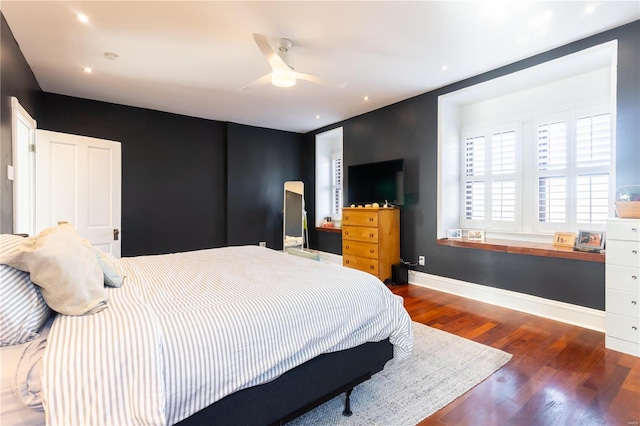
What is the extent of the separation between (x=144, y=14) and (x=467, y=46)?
275cm

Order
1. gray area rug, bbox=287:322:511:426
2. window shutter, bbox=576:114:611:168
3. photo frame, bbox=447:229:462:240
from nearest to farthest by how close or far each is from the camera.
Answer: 1. gray area rug, bbox=287:322:511:426
2. window shutter, bbox=576:114:611:168
3. photo frame, bbox=447:229:462:240

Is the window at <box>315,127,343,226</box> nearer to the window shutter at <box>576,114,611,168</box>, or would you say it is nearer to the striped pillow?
the window shutter at <box>576,114,611,168</box>

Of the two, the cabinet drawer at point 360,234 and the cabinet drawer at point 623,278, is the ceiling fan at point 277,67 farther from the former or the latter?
the cabinet drawer at point 623,278

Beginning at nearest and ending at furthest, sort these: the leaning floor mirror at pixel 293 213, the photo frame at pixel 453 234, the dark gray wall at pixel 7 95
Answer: the dark gray wall at pixel 7 95 → the photo frame at pixel 453 234 → the leaning floor mirror at pixel 293 213

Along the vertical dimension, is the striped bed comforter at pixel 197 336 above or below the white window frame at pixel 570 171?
below

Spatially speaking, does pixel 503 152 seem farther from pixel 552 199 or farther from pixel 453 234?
pixel 453 234

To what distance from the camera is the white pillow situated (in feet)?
3.61

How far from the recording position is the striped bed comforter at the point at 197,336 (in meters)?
0.94

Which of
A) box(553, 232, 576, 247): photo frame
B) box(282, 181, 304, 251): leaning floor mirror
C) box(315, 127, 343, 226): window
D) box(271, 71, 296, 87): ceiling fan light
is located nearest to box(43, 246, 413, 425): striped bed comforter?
box(271, 71, 296, 87): ceiling fan light

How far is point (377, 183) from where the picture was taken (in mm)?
4605

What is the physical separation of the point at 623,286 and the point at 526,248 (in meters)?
0.84

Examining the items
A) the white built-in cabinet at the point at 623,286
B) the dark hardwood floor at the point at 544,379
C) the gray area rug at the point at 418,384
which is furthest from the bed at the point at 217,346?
the white built-in cabinet at the point at 623,286

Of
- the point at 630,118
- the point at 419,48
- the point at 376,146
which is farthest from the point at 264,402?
the point at 376,146

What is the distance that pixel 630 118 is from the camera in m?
2.54
